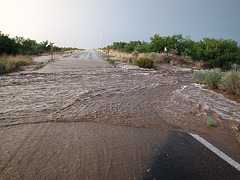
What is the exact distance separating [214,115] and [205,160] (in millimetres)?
2468

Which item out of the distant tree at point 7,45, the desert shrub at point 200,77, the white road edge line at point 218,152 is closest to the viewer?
the white road edge line at point 218,152

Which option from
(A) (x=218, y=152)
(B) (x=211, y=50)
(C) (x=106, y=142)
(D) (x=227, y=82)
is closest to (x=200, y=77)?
(D) (x=227, y=82)

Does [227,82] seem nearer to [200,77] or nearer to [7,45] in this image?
[200,77]

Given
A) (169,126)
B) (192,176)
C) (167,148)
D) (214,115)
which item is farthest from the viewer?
(214,115)

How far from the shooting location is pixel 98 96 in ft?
21.7

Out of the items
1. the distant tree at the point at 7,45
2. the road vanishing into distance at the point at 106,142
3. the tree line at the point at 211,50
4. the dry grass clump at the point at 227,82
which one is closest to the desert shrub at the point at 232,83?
the dry grass clump at the point at 227,82

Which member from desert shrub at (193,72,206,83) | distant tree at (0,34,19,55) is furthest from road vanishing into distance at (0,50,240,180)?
distant tree at (0,34,19,55)

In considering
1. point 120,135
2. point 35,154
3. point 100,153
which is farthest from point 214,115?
point 35,154

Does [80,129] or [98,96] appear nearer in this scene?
[80,129]

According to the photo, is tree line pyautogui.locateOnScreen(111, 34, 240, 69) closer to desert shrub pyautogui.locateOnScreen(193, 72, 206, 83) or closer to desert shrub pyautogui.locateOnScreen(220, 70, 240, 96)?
desert shrub pyautogui.locateOnScreen(193, 72, 206, 83)

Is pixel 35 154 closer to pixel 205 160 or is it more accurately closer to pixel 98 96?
pixel 205 160

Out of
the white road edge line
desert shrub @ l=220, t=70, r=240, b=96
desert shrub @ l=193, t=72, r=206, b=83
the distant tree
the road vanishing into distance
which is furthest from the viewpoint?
the distant tree

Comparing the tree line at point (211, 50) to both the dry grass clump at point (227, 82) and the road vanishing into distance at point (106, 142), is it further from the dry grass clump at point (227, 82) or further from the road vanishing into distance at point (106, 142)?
the road vanishing into distance at point (106, 142)

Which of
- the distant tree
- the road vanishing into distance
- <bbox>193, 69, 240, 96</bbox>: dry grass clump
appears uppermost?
the distant tree
